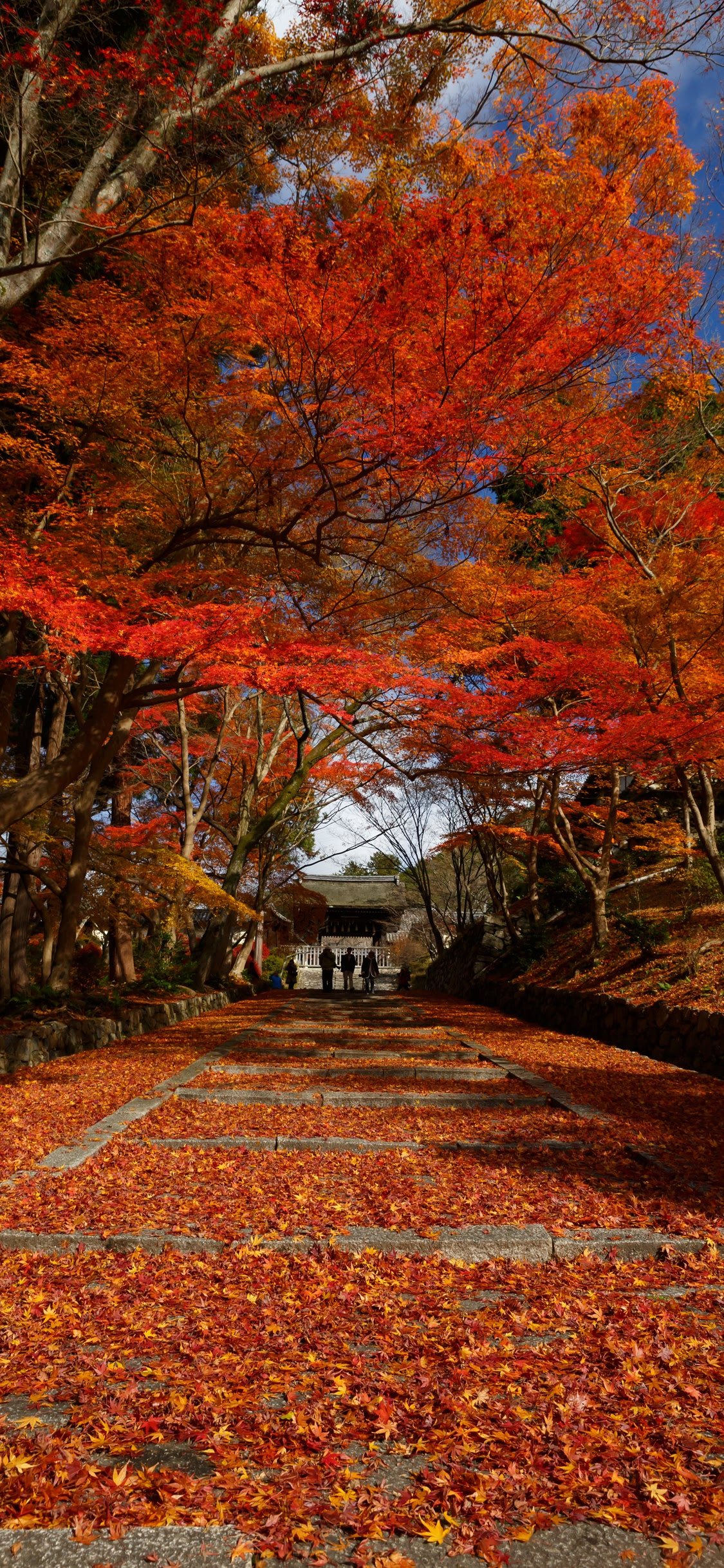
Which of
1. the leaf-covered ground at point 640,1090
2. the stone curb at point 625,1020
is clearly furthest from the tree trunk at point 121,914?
the stone curb at point 625,1020

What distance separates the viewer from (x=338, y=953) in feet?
115

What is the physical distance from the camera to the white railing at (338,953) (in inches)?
1286

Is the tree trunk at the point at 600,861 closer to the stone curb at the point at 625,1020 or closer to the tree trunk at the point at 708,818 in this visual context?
the tree trunk at the point at 708,818

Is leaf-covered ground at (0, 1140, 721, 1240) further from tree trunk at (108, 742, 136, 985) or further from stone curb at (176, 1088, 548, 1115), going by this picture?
tree trunk at (108, 742, 136, 985)

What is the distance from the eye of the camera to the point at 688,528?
1275 centimetres

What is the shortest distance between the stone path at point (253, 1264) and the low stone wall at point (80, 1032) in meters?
1.75

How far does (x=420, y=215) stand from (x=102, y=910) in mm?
10440

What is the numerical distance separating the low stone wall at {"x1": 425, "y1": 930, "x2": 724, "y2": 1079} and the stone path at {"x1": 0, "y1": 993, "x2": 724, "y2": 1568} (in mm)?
1943

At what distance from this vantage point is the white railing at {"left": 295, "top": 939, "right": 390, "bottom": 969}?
3267 centimetres

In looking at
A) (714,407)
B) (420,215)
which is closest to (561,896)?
(714,407)

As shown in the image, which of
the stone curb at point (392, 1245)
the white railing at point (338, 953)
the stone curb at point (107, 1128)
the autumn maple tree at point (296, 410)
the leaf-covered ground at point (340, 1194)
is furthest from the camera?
the white railing at point (338, 953)

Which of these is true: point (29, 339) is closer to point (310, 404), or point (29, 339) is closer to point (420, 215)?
point (310, 404)

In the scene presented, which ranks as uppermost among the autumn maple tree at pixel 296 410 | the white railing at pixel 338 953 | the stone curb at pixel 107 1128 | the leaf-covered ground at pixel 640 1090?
the autumn maple tree at pixel 296 410

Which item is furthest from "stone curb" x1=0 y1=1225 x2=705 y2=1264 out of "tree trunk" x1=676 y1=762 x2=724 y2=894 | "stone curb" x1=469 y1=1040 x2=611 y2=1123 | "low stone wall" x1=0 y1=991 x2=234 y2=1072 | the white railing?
the white railing
